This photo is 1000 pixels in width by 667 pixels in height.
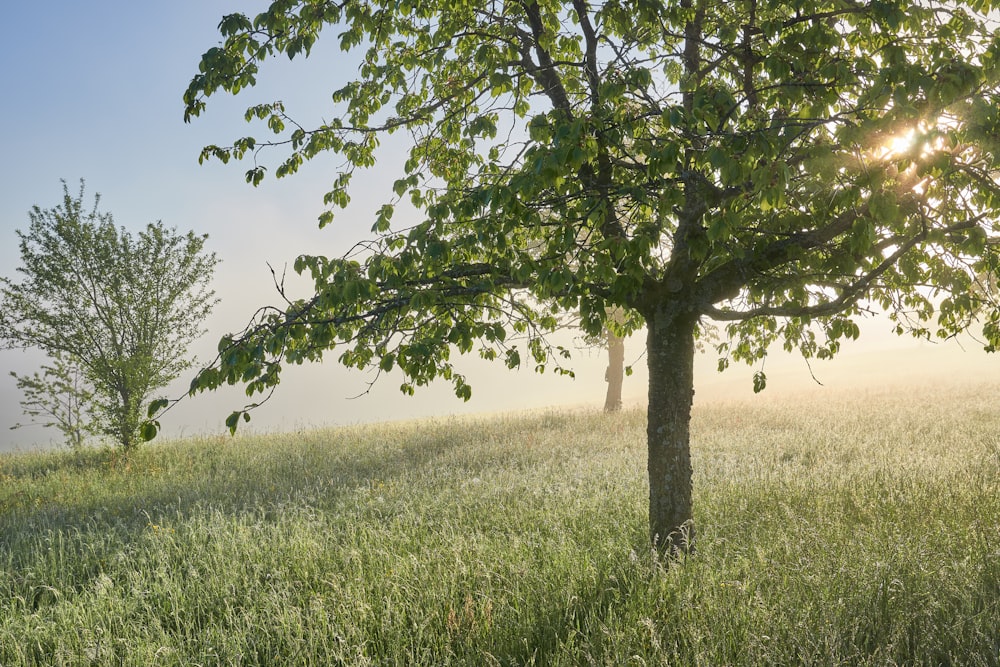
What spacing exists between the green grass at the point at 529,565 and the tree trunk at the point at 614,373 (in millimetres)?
10341

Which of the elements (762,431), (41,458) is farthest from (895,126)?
(41,458)

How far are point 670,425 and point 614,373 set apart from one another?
18127mm

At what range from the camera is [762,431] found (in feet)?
50.7

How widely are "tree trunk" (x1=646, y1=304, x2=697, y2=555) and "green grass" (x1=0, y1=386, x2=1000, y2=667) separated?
16.7 inches

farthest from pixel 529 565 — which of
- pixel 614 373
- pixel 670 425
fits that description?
pixel 614 373

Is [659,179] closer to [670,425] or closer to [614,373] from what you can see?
[670,425]

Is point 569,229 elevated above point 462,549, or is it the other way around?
point 569,229

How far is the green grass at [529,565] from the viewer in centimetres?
458

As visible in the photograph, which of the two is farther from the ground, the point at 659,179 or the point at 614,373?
the point at 659,179

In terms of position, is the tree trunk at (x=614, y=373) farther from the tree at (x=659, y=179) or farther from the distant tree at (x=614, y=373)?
the tree at (x=659, y=179)

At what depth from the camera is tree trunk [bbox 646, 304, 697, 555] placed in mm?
6359

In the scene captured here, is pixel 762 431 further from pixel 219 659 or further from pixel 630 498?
pixel 219 659

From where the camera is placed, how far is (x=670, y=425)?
20.9 ft

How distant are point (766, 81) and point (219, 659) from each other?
26.9 ft
